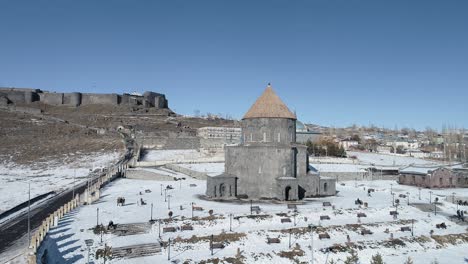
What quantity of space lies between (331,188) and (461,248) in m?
14.4

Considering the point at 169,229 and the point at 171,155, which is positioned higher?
the point at 171,155

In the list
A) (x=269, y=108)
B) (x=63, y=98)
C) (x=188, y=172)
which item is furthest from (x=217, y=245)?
(x=63, y=98)

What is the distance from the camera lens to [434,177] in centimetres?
4572

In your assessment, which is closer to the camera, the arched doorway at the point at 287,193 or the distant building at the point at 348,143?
the arched doorway at the point at 287,193

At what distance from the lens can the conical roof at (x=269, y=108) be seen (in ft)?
119

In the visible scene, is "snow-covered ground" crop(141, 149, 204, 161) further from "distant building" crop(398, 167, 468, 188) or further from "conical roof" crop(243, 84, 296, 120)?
"distant building" crop(398, 167, 468, 188)

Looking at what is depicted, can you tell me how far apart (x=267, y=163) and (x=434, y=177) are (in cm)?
2337

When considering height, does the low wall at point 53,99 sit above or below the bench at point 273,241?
above

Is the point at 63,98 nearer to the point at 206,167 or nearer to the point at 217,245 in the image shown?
the point at 206,167

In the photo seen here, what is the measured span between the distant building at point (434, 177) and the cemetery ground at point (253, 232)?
1143 centimetres

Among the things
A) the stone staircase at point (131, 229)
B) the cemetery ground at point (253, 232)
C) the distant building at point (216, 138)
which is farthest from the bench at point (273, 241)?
the distant building at point (216, 138)

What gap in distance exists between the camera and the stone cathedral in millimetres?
35312

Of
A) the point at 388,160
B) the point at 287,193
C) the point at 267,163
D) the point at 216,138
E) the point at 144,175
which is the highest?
the point at 216,138

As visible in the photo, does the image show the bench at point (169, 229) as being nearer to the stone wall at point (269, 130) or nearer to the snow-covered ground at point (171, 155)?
the stone wall at point (269, 130)
